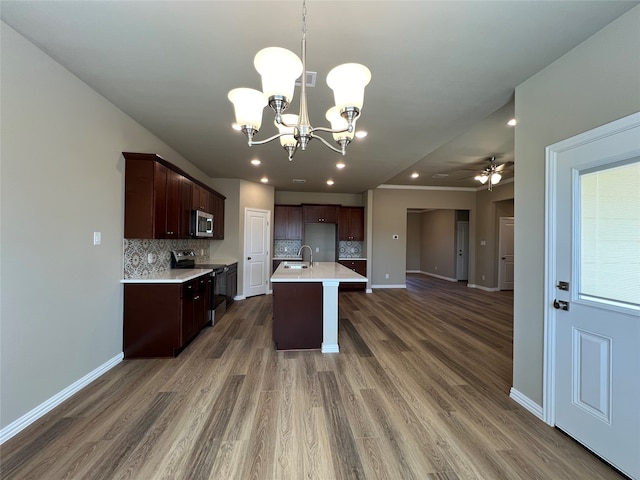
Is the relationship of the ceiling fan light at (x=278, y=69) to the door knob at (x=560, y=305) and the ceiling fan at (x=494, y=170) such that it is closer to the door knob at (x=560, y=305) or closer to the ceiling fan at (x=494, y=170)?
the door knob at (x=560, y=305)

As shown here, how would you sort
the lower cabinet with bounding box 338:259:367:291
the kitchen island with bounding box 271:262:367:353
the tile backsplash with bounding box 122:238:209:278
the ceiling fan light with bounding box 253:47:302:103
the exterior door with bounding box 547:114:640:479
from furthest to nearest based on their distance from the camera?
the lower cabinet with bounding box 338:259:367:291
the kitchen island with bounding box 271:262:367:353
the tile backsplash with bounding box 122:238:209:278
the exterior door with bounding box 547:114:640:479
the ceiling fan light with bounding box 253:47:302:103

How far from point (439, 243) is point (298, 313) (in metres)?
7.84

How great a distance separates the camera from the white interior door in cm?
701

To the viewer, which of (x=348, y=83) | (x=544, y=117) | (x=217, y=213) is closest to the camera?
(x=348, y=83)

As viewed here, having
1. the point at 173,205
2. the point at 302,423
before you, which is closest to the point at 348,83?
the point at 302,423

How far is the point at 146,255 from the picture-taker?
3.31 m

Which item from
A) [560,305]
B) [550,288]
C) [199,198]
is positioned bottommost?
[560,305]

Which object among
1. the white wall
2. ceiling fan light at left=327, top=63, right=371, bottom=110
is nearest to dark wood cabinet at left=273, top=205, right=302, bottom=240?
the white wall

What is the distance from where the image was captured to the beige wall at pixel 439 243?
8.83m

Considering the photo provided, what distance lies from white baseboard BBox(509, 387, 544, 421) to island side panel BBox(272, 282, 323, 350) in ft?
6.18

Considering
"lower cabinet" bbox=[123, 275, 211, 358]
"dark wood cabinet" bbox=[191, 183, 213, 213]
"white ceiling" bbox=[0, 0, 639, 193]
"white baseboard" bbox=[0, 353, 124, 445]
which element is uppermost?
"white ceiling" bbox=[0, 0, 639, 193]

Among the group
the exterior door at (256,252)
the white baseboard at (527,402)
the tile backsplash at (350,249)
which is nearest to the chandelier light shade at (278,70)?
the white baseboard at (527,402)

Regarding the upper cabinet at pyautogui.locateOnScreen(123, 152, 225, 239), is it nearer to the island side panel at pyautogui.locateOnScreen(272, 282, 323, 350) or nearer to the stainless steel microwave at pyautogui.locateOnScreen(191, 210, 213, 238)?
the stainless steel microwave at pyautogui.locateOnScreen(191, 210, 213, 238)

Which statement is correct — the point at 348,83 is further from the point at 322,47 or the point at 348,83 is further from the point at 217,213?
the point at 217,213
